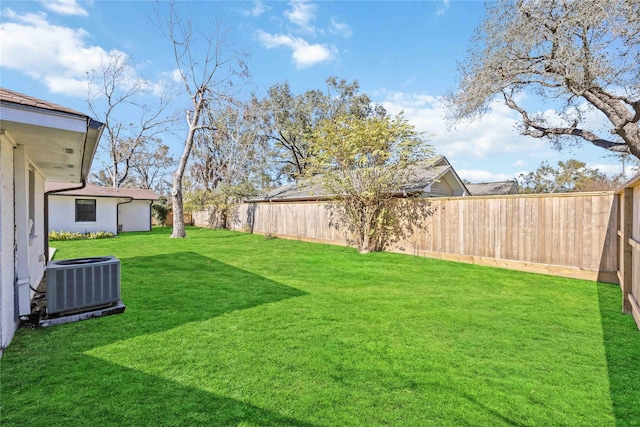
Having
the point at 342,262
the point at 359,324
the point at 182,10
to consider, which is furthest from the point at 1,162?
the point at 182,10

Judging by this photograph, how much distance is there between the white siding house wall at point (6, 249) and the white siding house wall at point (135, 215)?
18.9 meters

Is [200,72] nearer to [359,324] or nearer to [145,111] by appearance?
[145,111]

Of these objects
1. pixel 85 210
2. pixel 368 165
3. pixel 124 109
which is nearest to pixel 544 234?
pixel 368 165

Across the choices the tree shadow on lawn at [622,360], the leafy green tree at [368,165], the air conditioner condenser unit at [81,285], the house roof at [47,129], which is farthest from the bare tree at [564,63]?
the air conditioner condenser unit at [81,285]

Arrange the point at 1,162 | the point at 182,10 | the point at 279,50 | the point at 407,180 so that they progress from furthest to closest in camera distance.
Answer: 1. the point at 182,10
2. the point at 279,50
3. the point at 407,180
4. the point at 1,162

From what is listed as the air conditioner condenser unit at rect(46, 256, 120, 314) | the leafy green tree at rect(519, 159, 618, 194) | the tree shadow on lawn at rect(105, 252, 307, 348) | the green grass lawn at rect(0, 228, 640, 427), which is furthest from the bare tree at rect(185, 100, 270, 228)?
the leafy green tree at rect(519, 159, 618, 194)

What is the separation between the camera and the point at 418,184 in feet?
34.4

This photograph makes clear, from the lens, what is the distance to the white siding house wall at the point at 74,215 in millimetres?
15438

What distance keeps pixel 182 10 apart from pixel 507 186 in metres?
22.8

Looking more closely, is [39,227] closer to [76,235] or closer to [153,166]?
[76,235]

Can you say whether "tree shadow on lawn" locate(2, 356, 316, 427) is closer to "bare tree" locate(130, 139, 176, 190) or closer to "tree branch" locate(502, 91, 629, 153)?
"tree branch" locate(502, 91, 629, 153)

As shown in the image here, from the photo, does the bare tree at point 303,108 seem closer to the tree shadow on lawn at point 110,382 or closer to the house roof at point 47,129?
the house roof at point 47,129

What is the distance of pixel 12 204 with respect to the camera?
370 centimetres

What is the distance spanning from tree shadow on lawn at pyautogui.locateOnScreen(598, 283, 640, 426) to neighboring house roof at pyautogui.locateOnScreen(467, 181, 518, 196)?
57.5 feet
